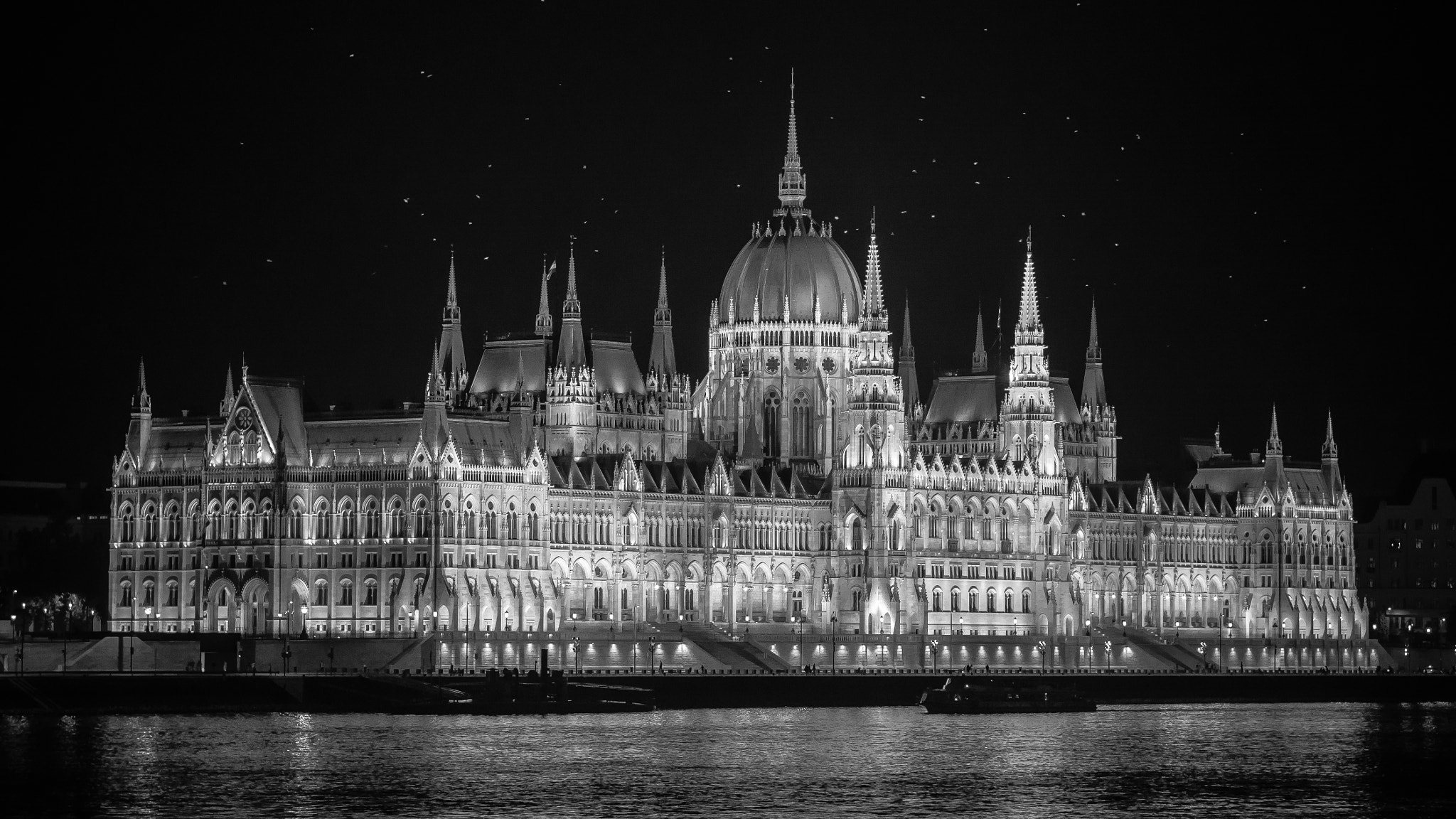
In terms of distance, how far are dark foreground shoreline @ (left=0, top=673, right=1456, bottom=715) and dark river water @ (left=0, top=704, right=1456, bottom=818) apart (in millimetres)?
1256

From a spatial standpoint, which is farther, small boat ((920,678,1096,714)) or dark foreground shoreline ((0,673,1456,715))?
small boat ((920,678,1096,714))

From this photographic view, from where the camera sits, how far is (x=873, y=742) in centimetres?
15375

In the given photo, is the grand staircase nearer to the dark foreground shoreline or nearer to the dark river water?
the dark foreground shoreline

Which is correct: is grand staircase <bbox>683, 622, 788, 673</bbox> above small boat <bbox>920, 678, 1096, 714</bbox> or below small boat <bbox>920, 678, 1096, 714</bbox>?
above

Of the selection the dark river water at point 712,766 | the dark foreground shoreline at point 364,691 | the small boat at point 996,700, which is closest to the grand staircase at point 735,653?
the dark foreground shoreline at point 364,691

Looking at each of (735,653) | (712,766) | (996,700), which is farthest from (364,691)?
(712,766)

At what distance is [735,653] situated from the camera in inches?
7505

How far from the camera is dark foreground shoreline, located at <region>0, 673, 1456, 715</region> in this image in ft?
534

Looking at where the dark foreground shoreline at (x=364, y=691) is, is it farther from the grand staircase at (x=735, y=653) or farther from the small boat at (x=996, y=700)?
the grand staircase at (x=735, y=653)

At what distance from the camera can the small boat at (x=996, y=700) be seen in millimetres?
180875

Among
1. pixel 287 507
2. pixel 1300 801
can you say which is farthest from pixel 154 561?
pixel 1300 801

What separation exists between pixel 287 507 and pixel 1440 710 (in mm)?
61275

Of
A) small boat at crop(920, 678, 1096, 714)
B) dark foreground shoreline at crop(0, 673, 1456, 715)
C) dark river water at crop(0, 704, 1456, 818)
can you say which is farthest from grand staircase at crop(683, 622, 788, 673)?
dark river water at crop(0, 704, 1456, 818)

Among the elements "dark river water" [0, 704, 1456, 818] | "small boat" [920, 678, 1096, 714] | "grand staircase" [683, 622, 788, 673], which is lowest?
"dark river water" [0, 704, 1456, 818]
